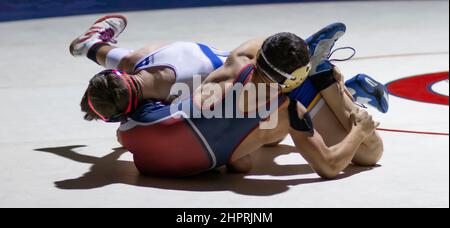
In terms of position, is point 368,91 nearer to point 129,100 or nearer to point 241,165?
point 241,165

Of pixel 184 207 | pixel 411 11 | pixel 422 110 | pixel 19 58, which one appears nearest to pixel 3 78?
pixel 19 58

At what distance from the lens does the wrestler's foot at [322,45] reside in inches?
151

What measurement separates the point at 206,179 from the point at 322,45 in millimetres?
726

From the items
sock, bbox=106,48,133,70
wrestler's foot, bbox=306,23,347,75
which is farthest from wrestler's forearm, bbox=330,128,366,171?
sock, bbox=106,48,133,70

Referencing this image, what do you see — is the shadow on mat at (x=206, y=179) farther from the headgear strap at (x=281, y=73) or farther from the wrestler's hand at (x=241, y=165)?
the headgear strap at (x=281, y=73)

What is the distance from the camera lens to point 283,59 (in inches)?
132

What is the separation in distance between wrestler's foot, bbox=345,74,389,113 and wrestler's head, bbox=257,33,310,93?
34.5 inches

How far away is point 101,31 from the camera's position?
14.9 feet

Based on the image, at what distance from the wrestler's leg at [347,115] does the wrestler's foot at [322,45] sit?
→ 0.10 metres

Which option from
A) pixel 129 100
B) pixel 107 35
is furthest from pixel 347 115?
pixel 107 35

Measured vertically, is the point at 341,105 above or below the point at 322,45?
below

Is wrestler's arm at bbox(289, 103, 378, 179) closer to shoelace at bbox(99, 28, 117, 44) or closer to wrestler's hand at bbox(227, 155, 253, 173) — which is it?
wrestler's hand at bbox(227, 155, 253, 173)

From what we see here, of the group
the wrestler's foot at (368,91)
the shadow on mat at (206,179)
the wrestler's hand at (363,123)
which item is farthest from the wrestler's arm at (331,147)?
the wrestler's foot at (368,91)

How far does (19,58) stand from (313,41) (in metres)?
3.73
